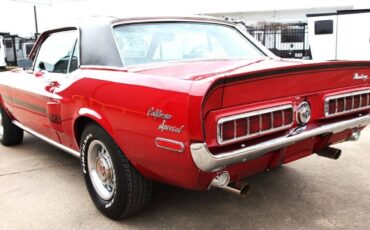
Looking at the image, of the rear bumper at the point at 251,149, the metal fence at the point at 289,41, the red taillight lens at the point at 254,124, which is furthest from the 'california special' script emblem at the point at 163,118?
the metal fence at the point at 289,41

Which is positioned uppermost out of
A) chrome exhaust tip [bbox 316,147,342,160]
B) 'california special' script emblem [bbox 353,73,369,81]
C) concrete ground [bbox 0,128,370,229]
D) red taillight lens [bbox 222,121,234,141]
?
'california special' script emblem [bbox 353,73,369,81]

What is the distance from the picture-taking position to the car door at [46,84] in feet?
12.7

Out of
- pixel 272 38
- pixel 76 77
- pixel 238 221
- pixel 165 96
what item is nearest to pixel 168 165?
pixel 165 96

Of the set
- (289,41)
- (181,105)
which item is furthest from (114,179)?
(289,41)

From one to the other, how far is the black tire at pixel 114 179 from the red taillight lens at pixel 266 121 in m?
0.95

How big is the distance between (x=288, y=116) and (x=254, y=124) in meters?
0.34

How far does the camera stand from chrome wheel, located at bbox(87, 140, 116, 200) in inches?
130

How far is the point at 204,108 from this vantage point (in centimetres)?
240

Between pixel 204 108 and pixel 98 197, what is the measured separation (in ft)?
4.88

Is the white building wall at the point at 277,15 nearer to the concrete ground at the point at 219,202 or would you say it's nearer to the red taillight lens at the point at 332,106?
the concrete ground at the point at 219,202

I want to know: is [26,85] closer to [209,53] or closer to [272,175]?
[209,53]

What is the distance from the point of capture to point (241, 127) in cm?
256

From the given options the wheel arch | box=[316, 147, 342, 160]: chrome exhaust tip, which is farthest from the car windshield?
box=[316, 147, 342, 160]: chrome exhaust tip

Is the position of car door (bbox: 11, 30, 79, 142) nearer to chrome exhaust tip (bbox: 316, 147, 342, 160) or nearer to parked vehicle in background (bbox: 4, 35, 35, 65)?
chrome exhaust tip (bbox: 316, 147, 342, 160)
